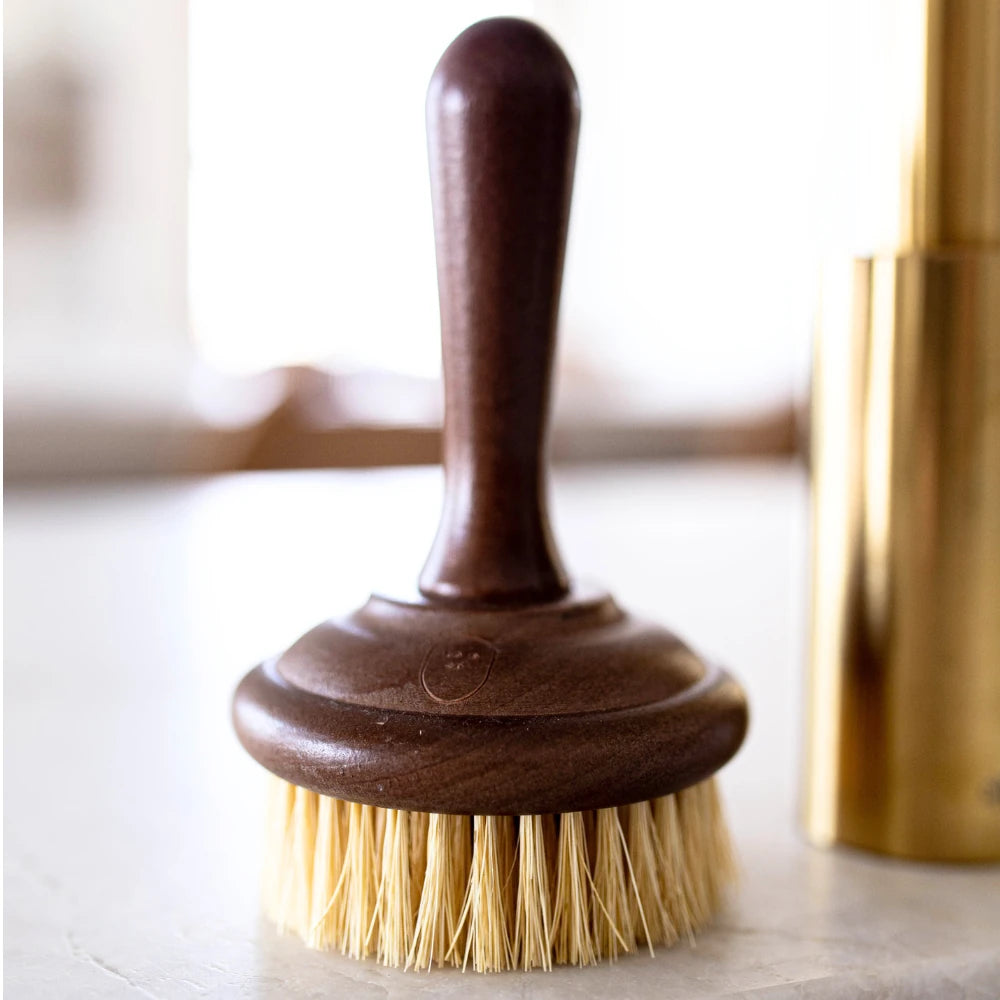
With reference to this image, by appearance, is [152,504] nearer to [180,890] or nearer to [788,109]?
[180,890]

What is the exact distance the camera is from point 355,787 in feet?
0.85

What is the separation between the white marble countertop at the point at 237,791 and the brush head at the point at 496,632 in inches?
1.3

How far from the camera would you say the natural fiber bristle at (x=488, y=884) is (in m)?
0.27

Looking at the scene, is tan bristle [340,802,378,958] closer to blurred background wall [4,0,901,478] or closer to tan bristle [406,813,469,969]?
tan bristle [406,813,469,969]

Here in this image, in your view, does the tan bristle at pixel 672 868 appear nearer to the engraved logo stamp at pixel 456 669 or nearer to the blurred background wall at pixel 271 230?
the engraved logo stamp at pixel 456 669

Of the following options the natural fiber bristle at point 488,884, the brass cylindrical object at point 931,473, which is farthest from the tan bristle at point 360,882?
the brass cylindrical object at point 931,473

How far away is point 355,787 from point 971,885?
17cm

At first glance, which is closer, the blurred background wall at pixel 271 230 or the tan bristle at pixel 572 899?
the tan bristle at pixel 572 899

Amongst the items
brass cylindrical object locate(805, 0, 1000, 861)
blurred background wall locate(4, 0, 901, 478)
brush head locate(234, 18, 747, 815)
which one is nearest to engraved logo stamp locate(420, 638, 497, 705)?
brush head locate(234, 18, 747, 815)

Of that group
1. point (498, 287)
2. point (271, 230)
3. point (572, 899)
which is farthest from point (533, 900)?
point (271, 230)

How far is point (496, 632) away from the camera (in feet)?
0.92

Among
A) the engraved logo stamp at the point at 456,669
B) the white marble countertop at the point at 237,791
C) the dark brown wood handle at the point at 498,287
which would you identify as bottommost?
the white marble countertop at the point at 237,791

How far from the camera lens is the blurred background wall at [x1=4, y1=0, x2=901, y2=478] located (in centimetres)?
156

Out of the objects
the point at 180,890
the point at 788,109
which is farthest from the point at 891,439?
the point at 788,109
